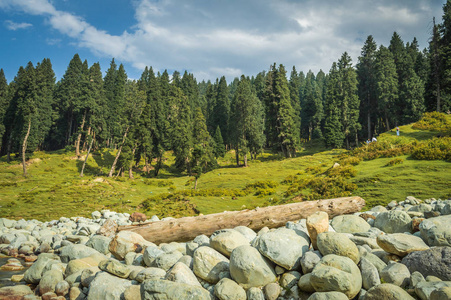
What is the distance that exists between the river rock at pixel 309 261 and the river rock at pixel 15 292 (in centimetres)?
827

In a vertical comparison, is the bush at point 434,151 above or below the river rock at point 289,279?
above

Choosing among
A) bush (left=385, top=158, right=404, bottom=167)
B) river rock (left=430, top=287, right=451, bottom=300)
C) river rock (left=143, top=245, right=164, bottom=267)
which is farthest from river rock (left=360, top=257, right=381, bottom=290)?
bush (left=385, top=158, right=404, bottom=167)

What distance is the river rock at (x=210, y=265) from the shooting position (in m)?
7.07

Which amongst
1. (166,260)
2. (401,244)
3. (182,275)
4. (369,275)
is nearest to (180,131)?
(166,260)

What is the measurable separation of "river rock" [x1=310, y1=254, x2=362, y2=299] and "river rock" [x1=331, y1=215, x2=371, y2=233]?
3.11 m

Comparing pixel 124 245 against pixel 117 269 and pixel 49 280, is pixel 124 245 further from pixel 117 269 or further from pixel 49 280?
pixel 49 280

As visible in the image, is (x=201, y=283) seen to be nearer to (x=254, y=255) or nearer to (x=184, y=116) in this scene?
(x=254, y=255)

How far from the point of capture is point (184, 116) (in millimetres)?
52625

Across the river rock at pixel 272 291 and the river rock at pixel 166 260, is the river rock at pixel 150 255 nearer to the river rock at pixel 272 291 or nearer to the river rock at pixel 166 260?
the river rock at pixel 166 260

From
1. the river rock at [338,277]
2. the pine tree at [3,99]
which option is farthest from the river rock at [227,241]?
the pine tree at [3,99]

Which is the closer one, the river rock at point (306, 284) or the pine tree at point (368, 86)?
the river rock at point (306, 284)

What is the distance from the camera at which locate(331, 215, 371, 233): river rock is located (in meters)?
8.70

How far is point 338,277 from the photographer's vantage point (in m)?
5.34

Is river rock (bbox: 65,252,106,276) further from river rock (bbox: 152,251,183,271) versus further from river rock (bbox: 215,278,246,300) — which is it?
river rock (bbox: 215,278,246,300)
